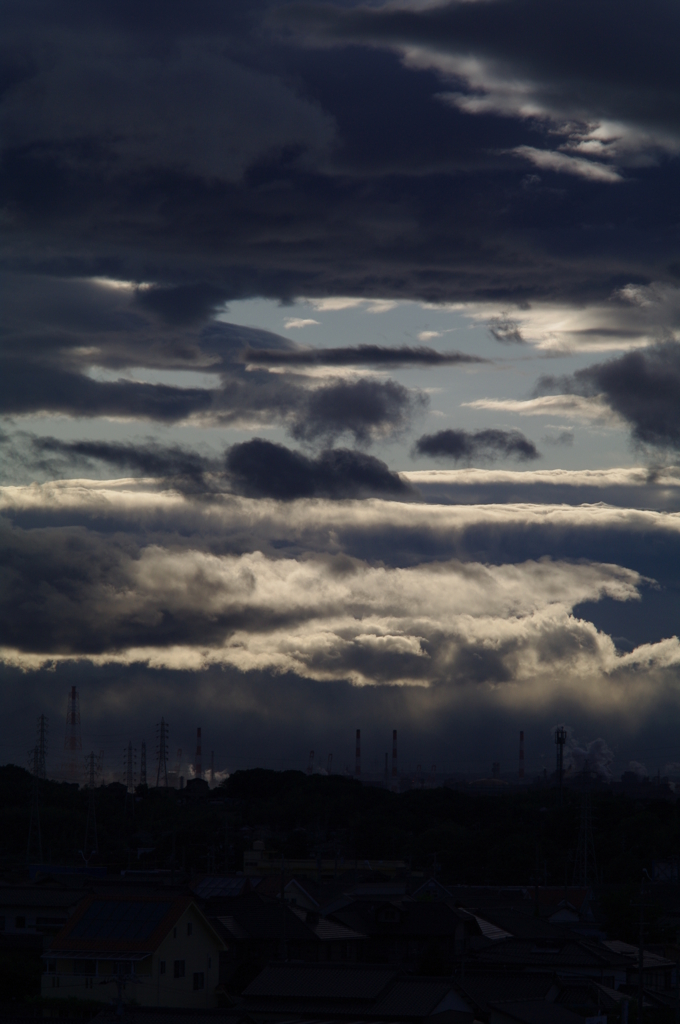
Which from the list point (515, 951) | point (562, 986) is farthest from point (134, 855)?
point (562, 986)

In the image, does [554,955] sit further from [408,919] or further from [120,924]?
[120,924]

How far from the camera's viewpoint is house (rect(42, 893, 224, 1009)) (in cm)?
4703

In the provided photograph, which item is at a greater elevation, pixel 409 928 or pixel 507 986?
pixel 507 986

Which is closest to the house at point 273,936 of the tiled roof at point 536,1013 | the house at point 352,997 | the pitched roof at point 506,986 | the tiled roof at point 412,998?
the house at point 352,997

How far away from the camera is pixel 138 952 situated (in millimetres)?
47250

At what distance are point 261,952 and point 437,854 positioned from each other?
57727 millimetres

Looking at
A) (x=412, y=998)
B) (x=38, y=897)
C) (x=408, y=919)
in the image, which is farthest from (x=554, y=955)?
(x=38, y=897)

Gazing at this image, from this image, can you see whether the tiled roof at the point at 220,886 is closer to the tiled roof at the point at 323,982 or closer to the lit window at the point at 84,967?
the lit window at the point at 84,967

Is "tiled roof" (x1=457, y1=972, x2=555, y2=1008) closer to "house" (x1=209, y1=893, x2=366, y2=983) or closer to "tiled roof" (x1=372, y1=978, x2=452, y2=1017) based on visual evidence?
"tiled roof" (x1=372, y1=978, x2=452, y2=1017)

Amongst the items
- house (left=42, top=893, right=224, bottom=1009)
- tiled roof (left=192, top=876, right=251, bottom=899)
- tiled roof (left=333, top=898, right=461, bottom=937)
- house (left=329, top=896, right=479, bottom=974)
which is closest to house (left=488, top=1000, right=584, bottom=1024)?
house (left=42, top=893, right=224, bottom=1009)

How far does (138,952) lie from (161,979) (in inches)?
62.3

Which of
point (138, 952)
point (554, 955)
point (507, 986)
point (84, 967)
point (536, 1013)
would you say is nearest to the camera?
point (536, 1013)

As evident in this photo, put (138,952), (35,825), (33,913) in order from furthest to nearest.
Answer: (35,825), (33,913), (138,952)

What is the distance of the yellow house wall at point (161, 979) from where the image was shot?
46844 millimetres
